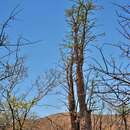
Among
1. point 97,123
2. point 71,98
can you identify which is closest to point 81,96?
point 71,98

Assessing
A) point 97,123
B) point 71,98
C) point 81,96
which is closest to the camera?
point 81,96

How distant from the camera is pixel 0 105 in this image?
26031 millimetres

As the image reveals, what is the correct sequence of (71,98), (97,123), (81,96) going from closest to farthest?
(81,96) < (71,98) < (97,123)

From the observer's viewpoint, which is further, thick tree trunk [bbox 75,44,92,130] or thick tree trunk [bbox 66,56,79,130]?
thick tree trunk [bbox 66,56,79,130]

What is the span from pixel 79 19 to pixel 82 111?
448 cm

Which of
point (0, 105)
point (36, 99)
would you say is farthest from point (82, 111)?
point (0, 105)

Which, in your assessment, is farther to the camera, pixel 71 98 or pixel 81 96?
pixel 71 98

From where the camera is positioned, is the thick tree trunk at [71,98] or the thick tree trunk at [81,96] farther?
the thick tree trunk at [71,98]

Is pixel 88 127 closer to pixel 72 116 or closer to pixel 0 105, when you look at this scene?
pixel 72 116

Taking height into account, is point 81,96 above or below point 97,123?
above

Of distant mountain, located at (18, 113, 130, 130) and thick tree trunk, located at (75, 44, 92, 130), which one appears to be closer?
thick tree trunk, located at (75, 44, 92, 130)

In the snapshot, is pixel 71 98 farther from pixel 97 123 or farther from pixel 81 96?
pixel 97 123

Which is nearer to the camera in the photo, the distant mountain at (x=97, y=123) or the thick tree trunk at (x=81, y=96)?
the thick tree trunk at (x=81, y=96)

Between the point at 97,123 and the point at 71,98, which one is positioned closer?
the point at 71,98
